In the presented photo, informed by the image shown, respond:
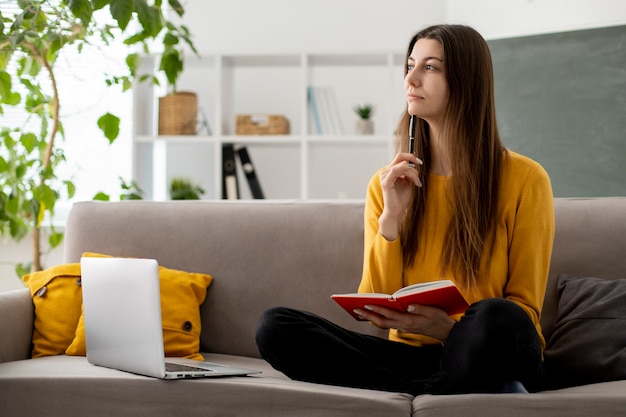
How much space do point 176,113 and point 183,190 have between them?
1.37ft

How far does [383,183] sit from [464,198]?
8.2 inches

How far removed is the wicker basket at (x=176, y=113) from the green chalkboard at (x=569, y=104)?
1.56 meters

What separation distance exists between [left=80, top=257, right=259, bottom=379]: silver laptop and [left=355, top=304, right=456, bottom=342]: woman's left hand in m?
0.32

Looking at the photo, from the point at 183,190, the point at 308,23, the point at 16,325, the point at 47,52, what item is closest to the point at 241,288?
the point at 16,325

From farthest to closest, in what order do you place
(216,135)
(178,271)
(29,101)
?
(216,135)
(29,101)
(178,271)

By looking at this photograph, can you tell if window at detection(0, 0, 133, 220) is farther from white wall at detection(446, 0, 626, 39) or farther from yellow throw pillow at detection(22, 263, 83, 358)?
yellow throw pillow at detection(22, 263, 83, 358)

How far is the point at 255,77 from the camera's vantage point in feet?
15.9

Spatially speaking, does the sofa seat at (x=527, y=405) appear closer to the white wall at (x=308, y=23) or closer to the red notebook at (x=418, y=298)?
the red notebook at (x=418, y=298)

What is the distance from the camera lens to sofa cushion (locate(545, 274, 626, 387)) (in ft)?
6.40

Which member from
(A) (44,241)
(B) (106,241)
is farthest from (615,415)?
(A) (44,241)

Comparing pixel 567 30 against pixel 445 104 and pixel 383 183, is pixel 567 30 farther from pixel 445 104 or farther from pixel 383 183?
pixel 383 183

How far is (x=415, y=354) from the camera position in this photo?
6.32 ft

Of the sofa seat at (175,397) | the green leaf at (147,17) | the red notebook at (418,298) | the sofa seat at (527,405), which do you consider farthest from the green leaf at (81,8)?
the sofa seat at (527,405)

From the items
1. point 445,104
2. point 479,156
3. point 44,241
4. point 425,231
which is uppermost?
point 445,104
